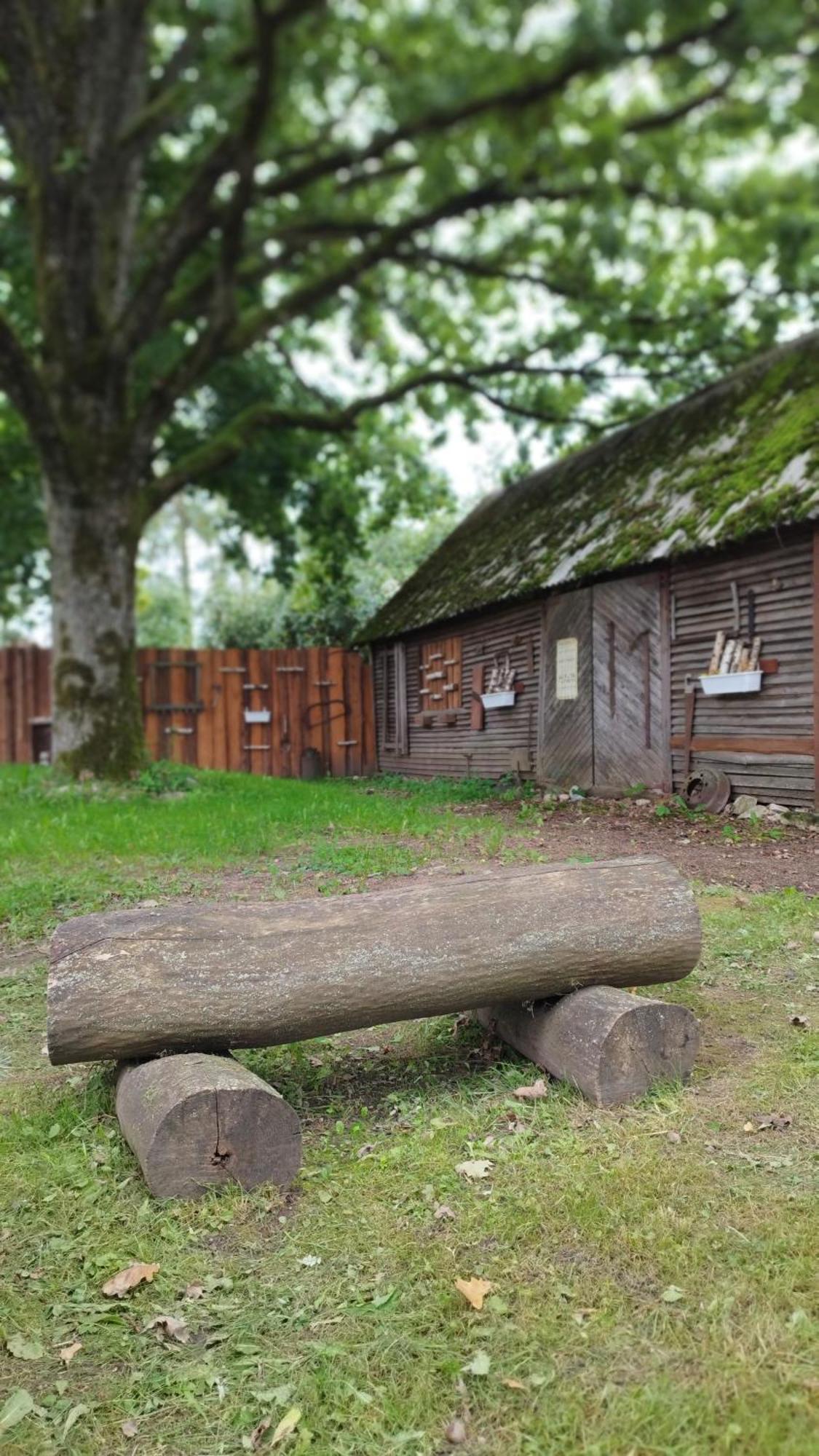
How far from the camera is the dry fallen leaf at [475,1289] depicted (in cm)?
248

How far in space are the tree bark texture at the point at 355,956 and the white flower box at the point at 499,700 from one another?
1069 centimetres

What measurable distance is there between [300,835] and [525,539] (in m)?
8.42

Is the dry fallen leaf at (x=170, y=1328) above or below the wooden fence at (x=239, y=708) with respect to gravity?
below

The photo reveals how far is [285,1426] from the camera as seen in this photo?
7.04 feet

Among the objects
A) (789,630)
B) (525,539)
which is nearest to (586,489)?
(525,539)

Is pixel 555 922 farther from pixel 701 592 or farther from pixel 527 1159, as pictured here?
pixel 701 592

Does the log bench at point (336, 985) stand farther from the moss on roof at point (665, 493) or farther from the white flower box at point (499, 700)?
the white flower box at point (499, 700)

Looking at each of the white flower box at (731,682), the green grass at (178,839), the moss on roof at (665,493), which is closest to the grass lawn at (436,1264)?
the green grass at (178,839)

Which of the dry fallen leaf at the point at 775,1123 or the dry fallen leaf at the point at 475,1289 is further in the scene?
the dry fallen leaf at the point at 775,1123

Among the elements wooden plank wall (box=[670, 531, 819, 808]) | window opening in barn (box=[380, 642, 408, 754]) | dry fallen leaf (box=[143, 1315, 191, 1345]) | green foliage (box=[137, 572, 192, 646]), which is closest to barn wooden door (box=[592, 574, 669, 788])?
wooden plank wall (box=[670, 531, 819, 808])

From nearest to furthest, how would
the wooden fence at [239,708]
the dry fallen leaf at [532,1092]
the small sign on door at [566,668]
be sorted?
the dry fallen leaf at [532,1092], the small sign on door at [566,668], the wooden fence at [239,708]

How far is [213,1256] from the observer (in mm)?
2777

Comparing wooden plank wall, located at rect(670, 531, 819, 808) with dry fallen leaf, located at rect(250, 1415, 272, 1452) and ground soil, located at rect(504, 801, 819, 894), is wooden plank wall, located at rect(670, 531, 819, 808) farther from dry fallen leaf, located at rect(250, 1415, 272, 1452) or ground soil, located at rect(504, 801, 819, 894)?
dry fallen leaf, located at rect(250, 1415, 272, 1452)

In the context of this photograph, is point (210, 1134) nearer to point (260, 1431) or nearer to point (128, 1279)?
point (128, 1279)
